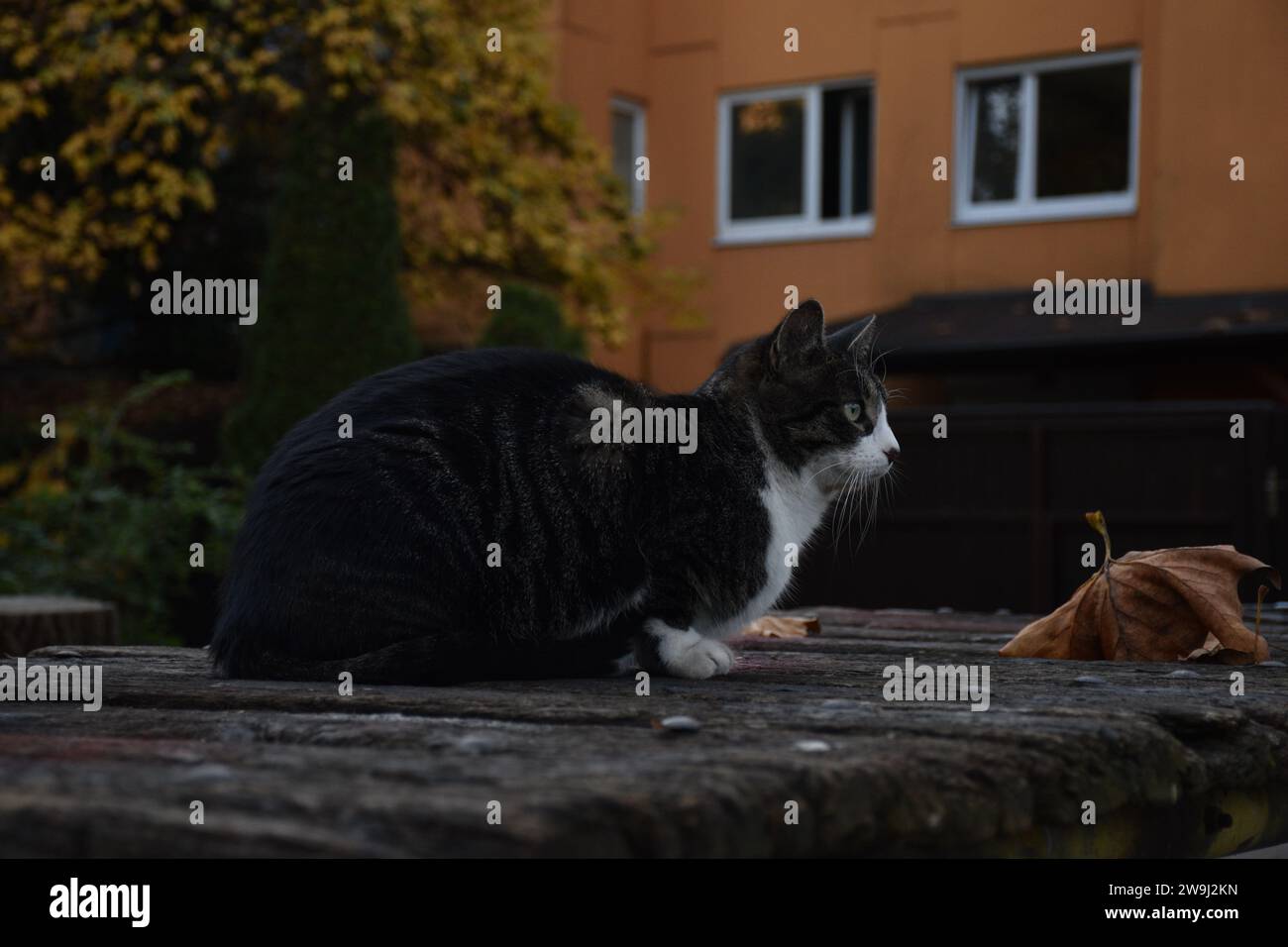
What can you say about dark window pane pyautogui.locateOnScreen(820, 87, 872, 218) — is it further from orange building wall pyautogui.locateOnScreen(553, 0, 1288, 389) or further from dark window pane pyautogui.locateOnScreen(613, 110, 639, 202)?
dark window pane pyautogui.locateOnScreen(613, 110, 639, 202)

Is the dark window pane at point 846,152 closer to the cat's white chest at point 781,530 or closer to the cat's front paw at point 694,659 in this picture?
the cat's white chest at point 781,530

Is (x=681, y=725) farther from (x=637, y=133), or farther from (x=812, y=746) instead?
(x=637, y=133)

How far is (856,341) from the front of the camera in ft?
11.2

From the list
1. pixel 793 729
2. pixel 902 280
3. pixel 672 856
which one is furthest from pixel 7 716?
pixel 902 280

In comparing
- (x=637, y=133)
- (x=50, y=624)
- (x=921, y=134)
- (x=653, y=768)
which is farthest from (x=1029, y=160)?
(x=653, y=768)

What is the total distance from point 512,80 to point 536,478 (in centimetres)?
941

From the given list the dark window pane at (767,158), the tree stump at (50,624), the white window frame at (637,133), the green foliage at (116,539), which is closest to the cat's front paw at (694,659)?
the tree stump at (50,624)

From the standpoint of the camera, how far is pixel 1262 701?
2322 millimetres

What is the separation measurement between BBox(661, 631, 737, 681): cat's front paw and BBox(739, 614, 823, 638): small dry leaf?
996mm

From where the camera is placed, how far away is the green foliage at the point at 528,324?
10.4m

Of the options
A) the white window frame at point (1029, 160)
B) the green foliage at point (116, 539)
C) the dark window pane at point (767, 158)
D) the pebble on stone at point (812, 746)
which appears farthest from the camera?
the dark window pane at point (767, 158)

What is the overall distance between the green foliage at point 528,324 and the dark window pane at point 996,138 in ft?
15.4

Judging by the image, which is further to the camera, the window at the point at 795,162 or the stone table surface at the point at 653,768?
the window at the point at 795,162

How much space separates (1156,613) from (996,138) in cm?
1134
